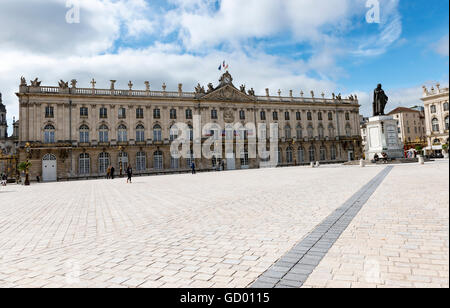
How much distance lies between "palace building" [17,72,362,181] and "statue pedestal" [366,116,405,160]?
57.1 ft

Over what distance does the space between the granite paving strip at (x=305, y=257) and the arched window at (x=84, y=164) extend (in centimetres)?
3702

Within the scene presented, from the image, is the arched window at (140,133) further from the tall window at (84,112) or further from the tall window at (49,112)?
the tall window at (49,112)

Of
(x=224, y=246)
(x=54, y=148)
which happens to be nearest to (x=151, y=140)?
(x=54, y=148)

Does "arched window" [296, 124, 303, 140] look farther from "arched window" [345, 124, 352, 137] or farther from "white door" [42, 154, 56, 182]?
"white door" [42, 154, 56, 182]

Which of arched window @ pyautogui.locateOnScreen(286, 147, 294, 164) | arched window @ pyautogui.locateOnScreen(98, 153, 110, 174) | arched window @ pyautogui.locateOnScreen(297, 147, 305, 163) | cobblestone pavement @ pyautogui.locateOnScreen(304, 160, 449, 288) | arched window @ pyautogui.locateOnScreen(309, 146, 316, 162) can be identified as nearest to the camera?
cobblestone pavement @ pyautogui.locateOnScreen(304, 160, 449, 288)

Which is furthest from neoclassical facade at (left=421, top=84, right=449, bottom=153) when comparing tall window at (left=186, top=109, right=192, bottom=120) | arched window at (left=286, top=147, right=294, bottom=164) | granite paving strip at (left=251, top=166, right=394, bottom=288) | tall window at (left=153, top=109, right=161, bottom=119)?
granite paving strip at (left=251, top=166, right=394, bottom=288)

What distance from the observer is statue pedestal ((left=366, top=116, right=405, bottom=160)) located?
90.4ft

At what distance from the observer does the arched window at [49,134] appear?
3591 cm

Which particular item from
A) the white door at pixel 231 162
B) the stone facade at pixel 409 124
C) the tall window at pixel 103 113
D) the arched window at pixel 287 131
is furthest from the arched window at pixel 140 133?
the stone facade at pixel 409 124

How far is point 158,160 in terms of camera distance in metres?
40.7

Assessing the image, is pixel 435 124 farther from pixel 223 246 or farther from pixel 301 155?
pixel 223 246

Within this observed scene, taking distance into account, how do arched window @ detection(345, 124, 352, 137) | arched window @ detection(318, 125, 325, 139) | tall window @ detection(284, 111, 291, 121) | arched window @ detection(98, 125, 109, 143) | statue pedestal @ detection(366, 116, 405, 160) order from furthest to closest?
arched window @ detection(345, 124, 352, 137) → arched window @ detection(318, 125, 325, 139) → tall window @ detection(284, 111, 291, 121) → arched window @ detection(98, 125, 109, 143) → statue pedestal @ detection(366, 116, 405, 160)
